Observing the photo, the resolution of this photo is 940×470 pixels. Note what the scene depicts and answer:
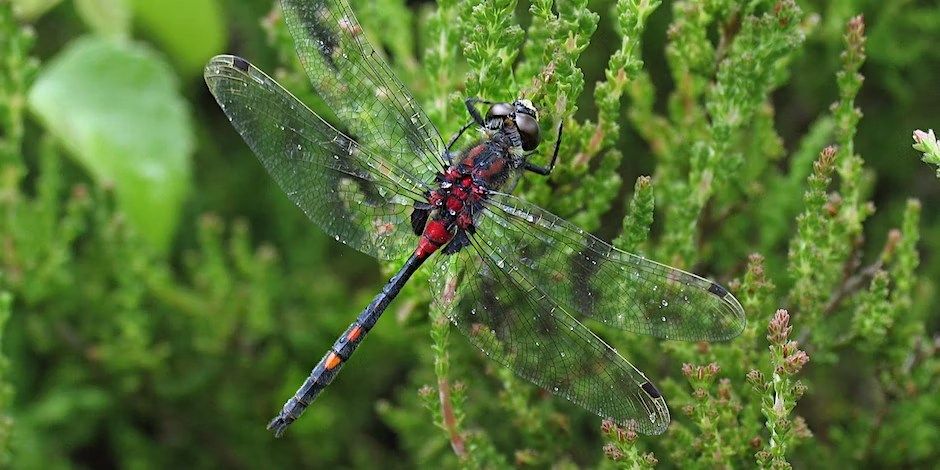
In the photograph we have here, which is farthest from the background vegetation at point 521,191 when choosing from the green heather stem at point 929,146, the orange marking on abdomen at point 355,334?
the orange marking on abdomen at point 355,334

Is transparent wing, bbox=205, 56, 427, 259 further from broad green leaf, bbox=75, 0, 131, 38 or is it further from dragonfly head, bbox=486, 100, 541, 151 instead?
broad green leaf, bbox=75, 0, 131, 38

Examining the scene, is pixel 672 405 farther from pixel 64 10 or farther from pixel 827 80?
pixel 64 10

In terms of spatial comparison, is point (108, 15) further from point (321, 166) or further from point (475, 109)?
point (475, 109)

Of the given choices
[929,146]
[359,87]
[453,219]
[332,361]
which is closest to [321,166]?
[359,87]

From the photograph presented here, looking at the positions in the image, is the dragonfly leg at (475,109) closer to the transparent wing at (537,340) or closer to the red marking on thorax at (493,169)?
the red marking on thorax at (493,169)

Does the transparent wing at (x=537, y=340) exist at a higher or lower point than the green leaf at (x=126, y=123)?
lower

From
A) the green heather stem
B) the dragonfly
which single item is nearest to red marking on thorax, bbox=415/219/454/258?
the dragonfly

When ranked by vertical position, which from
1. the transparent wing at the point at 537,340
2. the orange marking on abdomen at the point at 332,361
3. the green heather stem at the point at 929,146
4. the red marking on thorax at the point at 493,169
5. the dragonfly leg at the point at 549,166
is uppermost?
the green heather stem at the point at 929,146

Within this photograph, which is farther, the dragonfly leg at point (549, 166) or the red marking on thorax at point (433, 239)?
the red marking on thorax at point (433, 239)

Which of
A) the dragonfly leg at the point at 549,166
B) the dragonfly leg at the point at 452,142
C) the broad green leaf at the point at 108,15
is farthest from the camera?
the broad green leaf at the point at 108,15
